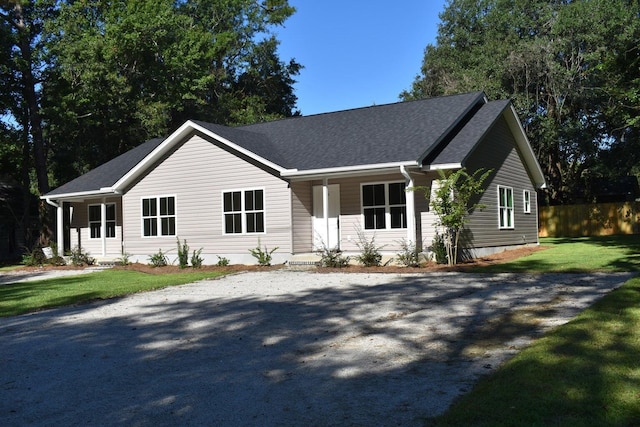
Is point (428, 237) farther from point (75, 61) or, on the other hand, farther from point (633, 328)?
point (75, 61)

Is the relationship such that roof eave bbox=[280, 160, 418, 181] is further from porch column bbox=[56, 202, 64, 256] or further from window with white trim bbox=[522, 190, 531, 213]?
porch column bbox=[56, 202, 64, 256]

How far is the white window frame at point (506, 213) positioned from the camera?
803 inches

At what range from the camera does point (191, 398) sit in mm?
5000

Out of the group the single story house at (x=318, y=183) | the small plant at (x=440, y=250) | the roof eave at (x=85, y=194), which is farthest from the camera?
the roof eave at (x=85, y=194)

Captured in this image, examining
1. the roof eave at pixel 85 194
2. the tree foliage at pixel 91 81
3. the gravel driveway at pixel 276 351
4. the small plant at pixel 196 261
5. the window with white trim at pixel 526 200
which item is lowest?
the gravel driveway at pixel 276 351

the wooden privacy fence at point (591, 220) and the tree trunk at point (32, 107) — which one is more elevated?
the tree trunk at point (32, 107)

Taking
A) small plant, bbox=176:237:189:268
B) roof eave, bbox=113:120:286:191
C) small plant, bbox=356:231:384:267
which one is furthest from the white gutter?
small plant, bbox=176:237:189:268

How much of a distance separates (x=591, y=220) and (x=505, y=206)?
15.8 m

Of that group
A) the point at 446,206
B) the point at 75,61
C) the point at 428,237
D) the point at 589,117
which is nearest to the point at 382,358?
the point at 446,206

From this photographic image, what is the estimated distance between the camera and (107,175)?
23812mm

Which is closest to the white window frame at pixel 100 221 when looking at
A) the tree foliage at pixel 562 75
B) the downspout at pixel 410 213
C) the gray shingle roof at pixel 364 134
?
the gray shingle roof at pixel 364 134

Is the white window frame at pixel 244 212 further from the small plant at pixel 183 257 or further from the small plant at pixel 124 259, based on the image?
the small plant at pixel 124 259

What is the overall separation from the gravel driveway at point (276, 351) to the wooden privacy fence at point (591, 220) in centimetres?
2418

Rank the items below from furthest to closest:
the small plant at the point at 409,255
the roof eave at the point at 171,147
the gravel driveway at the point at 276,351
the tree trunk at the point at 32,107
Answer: the tree trunk at the point at 32,107
the roof eave at the point at 171,147
the small plant at the point at 409,255
the gravel driveway at the point at 276,351
